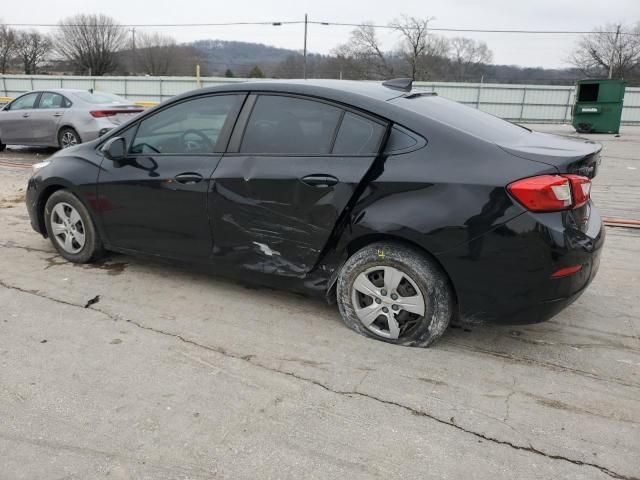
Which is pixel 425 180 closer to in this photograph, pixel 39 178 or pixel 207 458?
pixel 207 458

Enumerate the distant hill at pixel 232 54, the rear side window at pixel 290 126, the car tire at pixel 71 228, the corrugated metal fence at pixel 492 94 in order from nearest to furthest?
the rear side window at pixel 290 126
the car tire at pixel 71 228
the corrugated metal fence at pixel 492 94
the distant hill at pixel 232 54

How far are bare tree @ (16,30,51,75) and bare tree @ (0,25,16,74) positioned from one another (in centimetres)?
66

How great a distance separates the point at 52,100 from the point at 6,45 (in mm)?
67458

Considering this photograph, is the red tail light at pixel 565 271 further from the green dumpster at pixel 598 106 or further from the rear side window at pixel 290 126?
the green dumpster at pixel 598 106

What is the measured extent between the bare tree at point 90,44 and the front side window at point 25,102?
70877 millimetres

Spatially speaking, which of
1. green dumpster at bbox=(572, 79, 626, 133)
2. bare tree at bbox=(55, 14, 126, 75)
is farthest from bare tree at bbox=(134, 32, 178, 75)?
green dumpster at bbox=(572, 79, 626, 133)

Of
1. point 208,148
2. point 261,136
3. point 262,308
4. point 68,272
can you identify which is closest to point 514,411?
point 262,308

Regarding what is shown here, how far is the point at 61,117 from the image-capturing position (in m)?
11.2

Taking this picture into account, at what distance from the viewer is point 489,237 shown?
2.94 meters

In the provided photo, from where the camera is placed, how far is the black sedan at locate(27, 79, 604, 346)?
2.93m

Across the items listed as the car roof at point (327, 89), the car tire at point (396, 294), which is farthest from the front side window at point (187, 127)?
the car tire at point (396, 294)

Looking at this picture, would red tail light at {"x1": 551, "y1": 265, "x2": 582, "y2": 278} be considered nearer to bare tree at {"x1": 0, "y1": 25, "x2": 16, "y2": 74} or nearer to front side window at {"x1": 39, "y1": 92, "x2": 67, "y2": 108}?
front side window at {"x1": 39, "y1": 92, "x2": 67, "y2": 108}

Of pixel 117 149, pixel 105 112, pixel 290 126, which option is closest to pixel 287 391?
pixel 290 126

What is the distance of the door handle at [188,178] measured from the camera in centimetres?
381
